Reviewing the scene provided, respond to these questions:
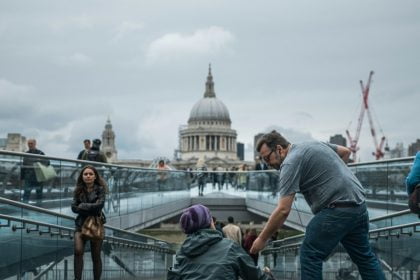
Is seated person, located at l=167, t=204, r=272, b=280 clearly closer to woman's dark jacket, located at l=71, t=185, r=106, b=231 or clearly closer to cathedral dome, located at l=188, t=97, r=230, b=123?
woman's dark jacket, located at l=71, t=185, r=106, b=231

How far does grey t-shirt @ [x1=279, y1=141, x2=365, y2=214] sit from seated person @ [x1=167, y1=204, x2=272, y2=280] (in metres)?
0.80

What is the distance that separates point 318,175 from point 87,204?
3.72 meters

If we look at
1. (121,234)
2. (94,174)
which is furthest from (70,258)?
(121,234)

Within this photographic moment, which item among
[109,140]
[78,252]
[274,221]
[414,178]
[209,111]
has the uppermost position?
[209,111]

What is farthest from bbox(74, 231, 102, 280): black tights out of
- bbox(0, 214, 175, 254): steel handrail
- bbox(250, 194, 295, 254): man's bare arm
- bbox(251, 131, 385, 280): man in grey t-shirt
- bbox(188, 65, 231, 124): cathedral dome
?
bbox(188, 65, 231, 124): cathedral dome

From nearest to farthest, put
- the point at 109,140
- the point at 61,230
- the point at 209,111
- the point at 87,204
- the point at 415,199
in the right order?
the point at 415,199, the point at 87,204, the point at 61,230, the point at 209,111, the point at 109,140

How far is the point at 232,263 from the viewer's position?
521 centimetres

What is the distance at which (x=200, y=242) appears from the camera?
527 cm

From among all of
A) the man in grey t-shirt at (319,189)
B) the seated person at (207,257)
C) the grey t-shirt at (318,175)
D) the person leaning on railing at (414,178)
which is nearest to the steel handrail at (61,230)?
the seated person at (207,257)

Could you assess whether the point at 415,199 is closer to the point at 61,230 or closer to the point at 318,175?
the point at 318,175

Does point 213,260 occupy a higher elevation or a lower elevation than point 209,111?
lower

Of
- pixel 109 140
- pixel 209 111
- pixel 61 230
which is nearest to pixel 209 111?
pixel 209 111

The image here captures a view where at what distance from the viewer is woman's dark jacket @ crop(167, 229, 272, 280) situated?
5.20m

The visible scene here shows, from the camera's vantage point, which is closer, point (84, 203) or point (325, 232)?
point (325, 232)
